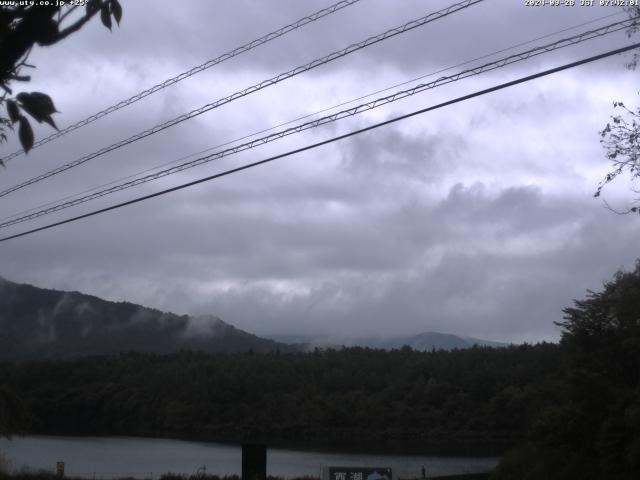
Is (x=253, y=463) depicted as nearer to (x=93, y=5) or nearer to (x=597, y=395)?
(x=597, y=395)

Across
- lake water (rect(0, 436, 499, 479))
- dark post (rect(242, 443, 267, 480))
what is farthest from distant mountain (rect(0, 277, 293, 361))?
dark post (rect(242, 443, 267, 480))

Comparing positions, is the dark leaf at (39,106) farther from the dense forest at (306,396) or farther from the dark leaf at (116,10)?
the dense forest at (306,396)

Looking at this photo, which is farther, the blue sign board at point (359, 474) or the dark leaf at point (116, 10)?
the blue sign board at point (359, 474)

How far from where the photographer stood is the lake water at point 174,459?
42.9 m

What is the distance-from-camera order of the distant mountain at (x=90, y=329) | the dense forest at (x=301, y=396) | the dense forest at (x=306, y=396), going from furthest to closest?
the distant mountain at (x=90, y=329) < the dense forest at (x=301, y=396) < the dense forest at (x=306, y=396)

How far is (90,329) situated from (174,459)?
264 feet

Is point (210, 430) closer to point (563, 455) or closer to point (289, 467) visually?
point (289, 467)

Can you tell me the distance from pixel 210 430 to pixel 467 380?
911 inches

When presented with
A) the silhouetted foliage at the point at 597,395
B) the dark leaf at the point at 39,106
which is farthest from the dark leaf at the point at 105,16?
the silhouetted foliage at the point at 597,395

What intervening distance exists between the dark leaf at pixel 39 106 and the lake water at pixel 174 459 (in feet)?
122

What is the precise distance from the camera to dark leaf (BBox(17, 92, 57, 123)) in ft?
12.1

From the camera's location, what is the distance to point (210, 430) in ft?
235

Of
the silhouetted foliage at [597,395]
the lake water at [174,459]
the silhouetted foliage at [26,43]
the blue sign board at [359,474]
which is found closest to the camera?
the silhouetted foliage at [26,43]

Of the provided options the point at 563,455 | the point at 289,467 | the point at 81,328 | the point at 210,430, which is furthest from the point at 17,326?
the point at 563,455
